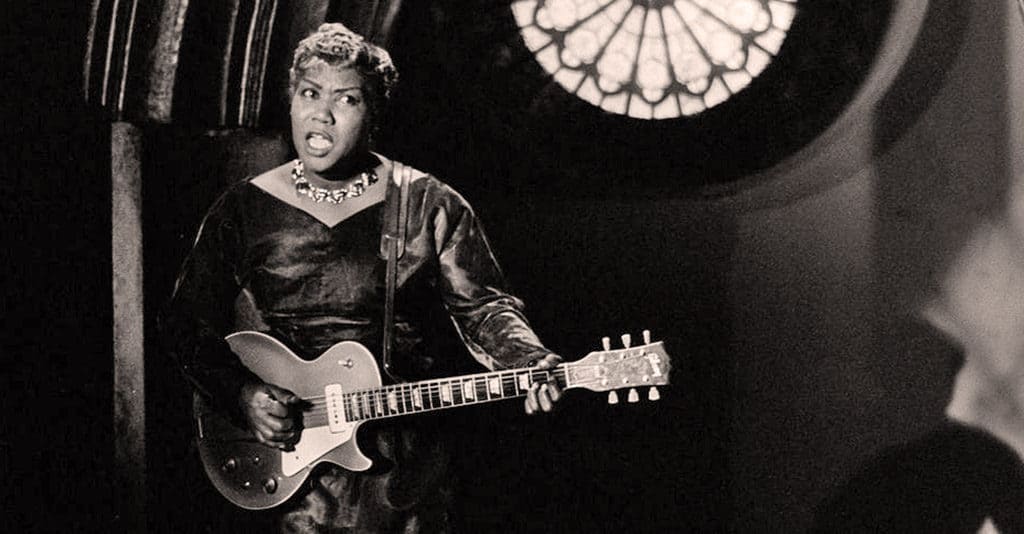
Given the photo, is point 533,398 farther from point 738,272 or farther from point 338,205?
point 738,272

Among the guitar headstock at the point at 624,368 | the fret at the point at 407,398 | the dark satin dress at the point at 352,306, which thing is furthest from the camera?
the dark satin dress at the point at 352,306

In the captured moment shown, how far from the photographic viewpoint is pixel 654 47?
13.9 feet

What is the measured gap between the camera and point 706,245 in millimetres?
4012

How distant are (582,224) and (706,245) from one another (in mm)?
367

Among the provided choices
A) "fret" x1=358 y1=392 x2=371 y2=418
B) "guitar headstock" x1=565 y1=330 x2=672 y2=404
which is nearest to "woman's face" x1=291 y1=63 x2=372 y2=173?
"fret" x1=358 y1=392 x2=371 y2=418

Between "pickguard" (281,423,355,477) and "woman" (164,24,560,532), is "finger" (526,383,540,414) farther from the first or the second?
"pickguard" (281,423,355,477)

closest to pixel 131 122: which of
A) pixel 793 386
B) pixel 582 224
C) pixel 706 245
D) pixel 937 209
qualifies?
pixel 582 224

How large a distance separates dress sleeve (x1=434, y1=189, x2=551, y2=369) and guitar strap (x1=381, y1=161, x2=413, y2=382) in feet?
0.29

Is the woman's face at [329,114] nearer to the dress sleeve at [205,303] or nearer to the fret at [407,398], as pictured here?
the dress sleeve at [205,303]

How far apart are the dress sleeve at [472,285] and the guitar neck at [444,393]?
19 cm

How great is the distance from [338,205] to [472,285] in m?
0.39

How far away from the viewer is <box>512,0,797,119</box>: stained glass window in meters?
4.18

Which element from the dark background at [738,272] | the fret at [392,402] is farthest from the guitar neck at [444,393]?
the dark background at [738,272]

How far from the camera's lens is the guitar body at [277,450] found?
3320mm
